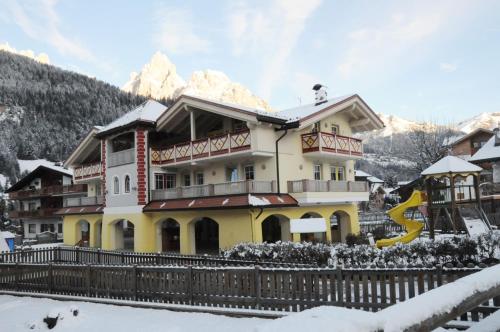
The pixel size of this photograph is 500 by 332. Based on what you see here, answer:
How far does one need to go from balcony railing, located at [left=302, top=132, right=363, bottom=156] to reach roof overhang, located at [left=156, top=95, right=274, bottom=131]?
9.74 ft

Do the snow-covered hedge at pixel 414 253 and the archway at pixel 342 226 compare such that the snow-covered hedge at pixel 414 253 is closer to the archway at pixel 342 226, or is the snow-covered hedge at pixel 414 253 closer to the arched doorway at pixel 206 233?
the archway at pixel 342 226

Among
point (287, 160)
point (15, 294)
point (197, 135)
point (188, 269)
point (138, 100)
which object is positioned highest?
point (138, 100)

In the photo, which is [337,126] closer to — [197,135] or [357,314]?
[197,135]

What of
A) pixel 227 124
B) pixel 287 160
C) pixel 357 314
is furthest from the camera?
pixel 227 124

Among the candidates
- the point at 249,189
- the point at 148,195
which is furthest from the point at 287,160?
the point at 148,195

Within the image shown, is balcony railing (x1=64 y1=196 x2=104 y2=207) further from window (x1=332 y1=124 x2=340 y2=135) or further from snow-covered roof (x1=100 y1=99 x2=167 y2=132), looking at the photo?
window (x1=332 y1=124 x2=340 y2=135)

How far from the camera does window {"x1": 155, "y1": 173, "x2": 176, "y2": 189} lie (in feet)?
104

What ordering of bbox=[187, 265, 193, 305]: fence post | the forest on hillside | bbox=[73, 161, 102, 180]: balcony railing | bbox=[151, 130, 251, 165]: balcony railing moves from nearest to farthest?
1. bbox=[187, 265, 193, 305]: fence post
2. bbox=[151, 130, 251, 165]: balcony railing
3. bbox=[73, 161, 102, 180]: balcony railing
4. the forest on hillside

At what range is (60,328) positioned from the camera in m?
11.1

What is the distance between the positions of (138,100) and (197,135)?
5103 inches

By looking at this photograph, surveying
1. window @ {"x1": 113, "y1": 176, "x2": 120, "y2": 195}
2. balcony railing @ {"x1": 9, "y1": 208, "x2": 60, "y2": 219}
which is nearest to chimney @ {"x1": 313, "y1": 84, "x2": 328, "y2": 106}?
window @ {"x1": 113, "y1": 176, "x2": 120, "y2": 195}

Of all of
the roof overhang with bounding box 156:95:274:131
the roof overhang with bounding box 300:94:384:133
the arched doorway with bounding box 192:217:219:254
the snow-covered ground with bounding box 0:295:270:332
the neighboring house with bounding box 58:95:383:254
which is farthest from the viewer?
the arched doorway with bounding box 192:217:219:254

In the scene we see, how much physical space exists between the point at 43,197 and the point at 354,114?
44184mm

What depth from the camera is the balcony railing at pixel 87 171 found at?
37.5 m
